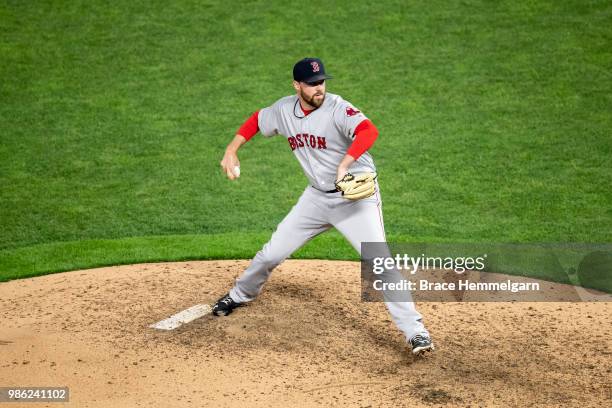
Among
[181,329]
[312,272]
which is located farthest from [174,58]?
[181,329]

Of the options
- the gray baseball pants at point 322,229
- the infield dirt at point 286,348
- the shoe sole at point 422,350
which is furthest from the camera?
the gray baseball pants at point 322,229

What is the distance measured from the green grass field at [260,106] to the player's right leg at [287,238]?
4.67 ft

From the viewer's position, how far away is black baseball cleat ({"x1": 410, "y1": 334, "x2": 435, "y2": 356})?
587 cm

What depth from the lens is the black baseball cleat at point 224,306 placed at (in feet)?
21.9

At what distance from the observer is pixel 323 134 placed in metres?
6.19

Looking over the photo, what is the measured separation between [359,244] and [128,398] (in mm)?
1822

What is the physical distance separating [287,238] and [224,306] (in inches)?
28.6

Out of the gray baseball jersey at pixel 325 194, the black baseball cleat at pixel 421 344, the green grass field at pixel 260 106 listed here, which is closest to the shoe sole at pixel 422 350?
the black baseball cleat at pixel 421 344

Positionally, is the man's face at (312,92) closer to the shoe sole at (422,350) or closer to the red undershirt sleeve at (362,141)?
the red undershirt sleeve at (362,141)

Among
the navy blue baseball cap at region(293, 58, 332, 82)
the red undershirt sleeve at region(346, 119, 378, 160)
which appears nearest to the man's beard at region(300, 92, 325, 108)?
the navy blue baseball cap at region(293, 58, 332, 82)

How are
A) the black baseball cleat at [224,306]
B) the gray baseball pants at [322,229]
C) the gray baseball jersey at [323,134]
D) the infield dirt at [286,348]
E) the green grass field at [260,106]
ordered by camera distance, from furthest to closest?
the green grass field at [260,106]
the black baseball cleat at [224,306]
the gray baseball jersey at [323,134]
the gray baseball pants at [322,229]
the infield dirt at [286,348]

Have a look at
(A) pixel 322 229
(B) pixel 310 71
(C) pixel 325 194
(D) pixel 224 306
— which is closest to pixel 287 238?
(A) pixel 322 229

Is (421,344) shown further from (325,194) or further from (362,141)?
(362,141)

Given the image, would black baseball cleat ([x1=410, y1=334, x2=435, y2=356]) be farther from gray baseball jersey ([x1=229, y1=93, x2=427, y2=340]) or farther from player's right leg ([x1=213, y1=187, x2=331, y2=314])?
player's right leg ([x1=213, y1=187, x2=331, y2=314])
